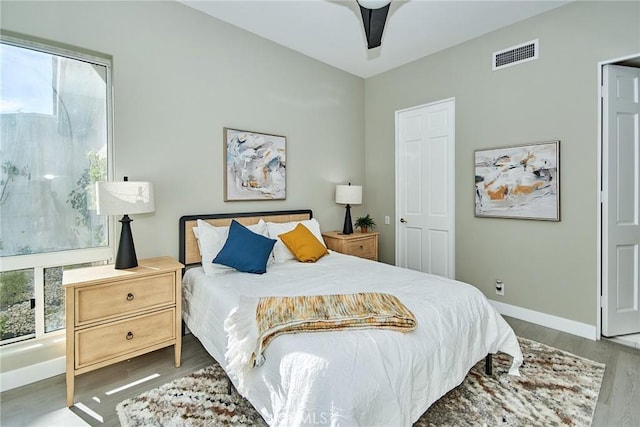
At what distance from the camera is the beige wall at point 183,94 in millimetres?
2479

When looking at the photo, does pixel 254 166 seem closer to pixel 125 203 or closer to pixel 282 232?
pixel 282 232

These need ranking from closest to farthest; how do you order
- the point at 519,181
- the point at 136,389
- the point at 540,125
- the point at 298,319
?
the point at 298,319, the point at 136,389, the point at 540,125, the point at 519,181

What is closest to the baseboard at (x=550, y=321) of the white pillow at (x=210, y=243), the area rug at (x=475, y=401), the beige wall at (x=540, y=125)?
the beige wall at (x=540, y=125)

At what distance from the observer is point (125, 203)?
221 centimetres

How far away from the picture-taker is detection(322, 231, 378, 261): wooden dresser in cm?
389

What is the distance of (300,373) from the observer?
52.4 inches

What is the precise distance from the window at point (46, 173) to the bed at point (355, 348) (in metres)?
0.95

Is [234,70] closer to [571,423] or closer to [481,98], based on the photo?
[481,98]

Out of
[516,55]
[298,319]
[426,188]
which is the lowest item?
[298,319]

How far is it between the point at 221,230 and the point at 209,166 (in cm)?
70

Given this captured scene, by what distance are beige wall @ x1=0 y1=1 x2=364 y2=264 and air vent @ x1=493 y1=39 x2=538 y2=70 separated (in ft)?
6.77

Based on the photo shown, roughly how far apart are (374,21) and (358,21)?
4.43ft

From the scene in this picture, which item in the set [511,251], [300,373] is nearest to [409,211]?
[511,251]

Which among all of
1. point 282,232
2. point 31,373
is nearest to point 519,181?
point 282,232
